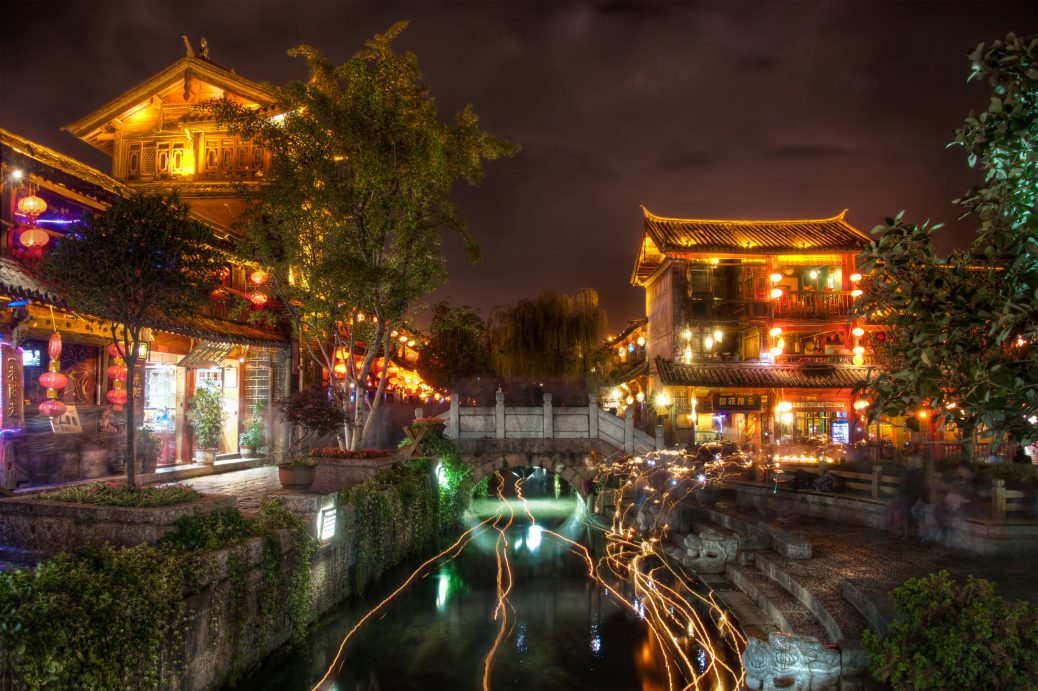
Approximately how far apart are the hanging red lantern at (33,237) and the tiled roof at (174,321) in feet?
1.16

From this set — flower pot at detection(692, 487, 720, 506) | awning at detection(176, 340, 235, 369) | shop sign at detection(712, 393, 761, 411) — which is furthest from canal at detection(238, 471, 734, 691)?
shop sign at detection(712, 393, 761, 411)

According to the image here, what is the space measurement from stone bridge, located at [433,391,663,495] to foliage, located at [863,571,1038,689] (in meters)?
11.7

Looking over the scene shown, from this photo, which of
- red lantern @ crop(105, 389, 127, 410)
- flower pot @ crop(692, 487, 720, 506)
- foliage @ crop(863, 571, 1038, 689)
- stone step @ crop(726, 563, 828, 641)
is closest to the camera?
Answer: foliage @ crop(863, 571, 1038, 689)

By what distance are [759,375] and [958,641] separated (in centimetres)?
1981

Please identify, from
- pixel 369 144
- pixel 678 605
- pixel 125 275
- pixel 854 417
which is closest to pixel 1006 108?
pixel 125 275

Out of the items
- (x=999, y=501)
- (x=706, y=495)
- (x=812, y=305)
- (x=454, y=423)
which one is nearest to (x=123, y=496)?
(x=454, y=423)

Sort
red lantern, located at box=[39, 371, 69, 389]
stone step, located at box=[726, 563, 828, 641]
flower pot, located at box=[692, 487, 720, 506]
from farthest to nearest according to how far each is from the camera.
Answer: flower pot, located at box=[692, 487, 720, 506], red lantern, located at box=[39, 371, 69, 389], stone step, located at box=[726, 563, 828, 641]

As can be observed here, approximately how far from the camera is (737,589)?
410 inches

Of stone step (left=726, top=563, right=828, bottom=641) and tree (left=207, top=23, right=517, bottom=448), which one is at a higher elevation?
tree (left=207, top=23, right=517, bottom=448)

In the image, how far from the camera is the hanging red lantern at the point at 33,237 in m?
9.75

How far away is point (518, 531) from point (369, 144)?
10.9 meters

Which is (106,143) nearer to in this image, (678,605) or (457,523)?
(457,523)

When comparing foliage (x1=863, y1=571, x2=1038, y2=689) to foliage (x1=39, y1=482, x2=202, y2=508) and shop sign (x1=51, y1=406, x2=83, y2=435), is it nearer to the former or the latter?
foliage (x1=39, y1=482, x2=202, y2=508)

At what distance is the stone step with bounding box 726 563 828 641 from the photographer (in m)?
7.93
